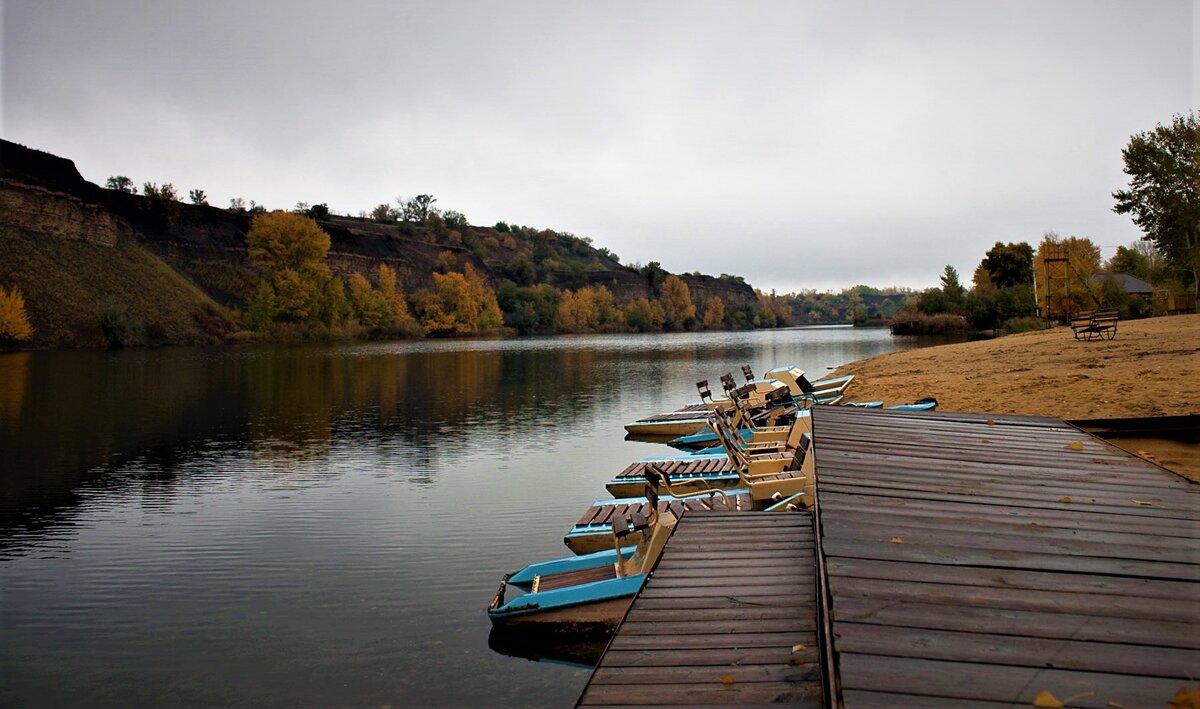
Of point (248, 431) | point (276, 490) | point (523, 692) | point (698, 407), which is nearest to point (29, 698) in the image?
point (523, 692)

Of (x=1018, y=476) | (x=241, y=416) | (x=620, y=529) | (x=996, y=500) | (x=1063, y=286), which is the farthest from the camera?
(x=1063, y=286)

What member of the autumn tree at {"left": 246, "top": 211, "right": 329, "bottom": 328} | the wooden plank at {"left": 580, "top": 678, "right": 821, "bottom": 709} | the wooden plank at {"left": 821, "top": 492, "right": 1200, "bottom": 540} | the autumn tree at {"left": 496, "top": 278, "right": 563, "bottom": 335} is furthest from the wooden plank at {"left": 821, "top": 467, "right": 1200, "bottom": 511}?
the autumn tree at {"left": 496, "top": 278, "right": 563, "bottom": 335}

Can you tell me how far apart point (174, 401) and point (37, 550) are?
20.0 metres

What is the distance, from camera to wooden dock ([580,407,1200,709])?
2.89 m

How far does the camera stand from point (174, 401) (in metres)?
29.3

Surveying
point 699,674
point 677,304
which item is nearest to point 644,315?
point 677,304

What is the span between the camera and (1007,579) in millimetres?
3902

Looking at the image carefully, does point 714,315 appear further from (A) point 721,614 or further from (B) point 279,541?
(A) point 721,614

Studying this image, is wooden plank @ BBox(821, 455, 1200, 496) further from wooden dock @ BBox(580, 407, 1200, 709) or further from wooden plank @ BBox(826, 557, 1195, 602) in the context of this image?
wooden plank @ BBox(826, 557, 1195, 602)

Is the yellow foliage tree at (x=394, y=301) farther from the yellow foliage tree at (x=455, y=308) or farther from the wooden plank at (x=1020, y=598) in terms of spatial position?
the wooden plank at (x=1020, y=598)

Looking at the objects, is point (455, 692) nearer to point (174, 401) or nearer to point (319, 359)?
point (174, 401)

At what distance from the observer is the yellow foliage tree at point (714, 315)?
18812cm

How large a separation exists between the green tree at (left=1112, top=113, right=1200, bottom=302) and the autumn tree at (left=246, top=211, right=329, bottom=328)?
278 ft

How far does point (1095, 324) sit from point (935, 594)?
29.6 meters
